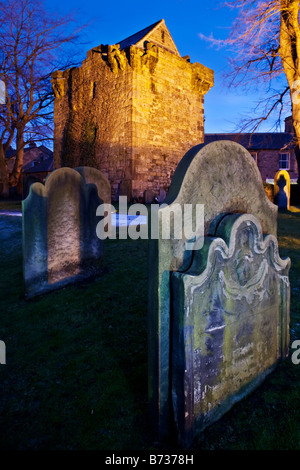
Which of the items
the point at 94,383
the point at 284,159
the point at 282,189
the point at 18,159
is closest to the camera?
the point at 94,383

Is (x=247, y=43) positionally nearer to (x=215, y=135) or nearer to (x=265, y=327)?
(x=265, y=327)

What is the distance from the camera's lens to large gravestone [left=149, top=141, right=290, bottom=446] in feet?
5.84

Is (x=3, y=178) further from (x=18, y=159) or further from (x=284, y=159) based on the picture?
(x=284, y=159)

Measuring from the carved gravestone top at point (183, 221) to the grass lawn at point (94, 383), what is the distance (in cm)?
40

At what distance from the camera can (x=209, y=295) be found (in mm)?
1889

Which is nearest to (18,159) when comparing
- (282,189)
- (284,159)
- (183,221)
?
(282,189)

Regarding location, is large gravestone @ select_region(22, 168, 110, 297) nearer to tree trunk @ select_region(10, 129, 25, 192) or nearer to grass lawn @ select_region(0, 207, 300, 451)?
grass lawn @ select_region(0, 207, 300, 451)

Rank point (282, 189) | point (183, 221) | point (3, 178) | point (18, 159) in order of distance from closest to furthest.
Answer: point (183, 221) < point (282, 189) < point (3, 178) < point (18, 159)

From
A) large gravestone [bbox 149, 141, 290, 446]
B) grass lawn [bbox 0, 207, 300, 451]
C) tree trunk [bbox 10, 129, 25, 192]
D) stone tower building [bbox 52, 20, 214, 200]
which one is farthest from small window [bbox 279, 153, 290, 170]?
large gravestone [bbox 149, 141, 290, 446]

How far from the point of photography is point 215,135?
33469 millimetres

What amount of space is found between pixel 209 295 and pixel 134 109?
13.4 m

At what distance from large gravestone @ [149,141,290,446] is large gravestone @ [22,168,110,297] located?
2697 mm

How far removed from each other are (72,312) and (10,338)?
28.2 inches

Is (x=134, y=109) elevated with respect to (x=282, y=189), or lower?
Answer: elevated
